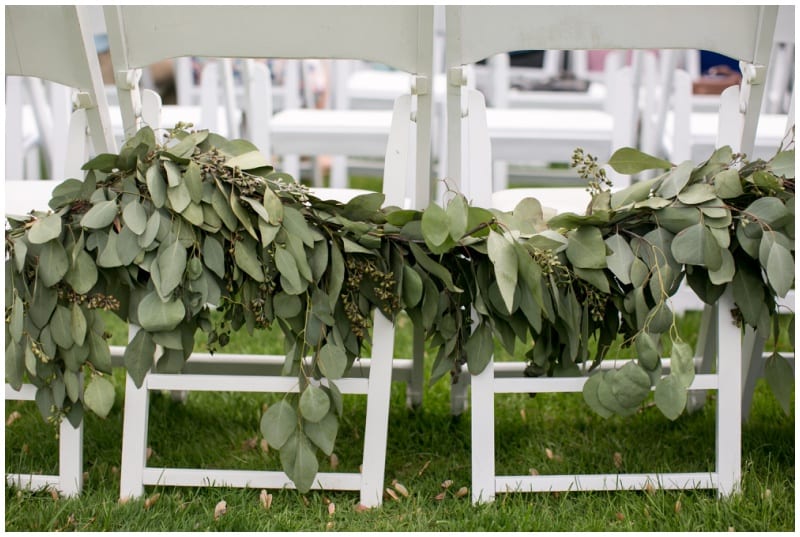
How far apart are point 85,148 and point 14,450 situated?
2.05ft

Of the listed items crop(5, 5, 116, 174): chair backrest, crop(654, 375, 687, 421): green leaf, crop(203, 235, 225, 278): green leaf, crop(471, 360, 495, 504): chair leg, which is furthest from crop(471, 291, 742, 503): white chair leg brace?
crop(5, 5, 116, 174): chair backrest

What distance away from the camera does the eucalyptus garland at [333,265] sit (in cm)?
146

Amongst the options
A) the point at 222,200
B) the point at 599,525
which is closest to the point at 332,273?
the point at 222,200

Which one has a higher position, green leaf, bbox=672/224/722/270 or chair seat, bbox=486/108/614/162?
green leaf, bbox=672/224/722/270

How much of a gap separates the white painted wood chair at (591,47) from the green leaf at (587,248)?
0.19 metres

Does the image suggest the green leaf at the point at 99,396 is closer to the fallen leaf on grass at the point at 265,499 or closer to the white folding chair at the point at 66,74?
the white folding chair at the point at 66,74

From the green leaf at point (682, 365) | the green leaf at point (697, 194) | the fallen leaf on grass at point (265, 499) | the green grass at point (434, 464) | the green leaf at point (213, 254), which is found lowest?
the green grass at point (434, 464)

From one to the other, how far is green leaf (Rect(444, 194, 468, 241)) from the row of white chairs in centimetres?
17

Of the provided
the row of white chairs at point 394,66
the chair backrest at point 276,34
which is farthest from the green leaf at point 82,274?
the chair backrest at point 276,34

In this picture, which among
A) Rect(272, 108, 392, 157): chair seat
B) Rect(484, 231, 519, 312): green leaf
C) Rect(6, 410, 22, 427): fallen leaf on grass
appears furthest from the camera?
Rect(272, 108, 392, 157): chair seat

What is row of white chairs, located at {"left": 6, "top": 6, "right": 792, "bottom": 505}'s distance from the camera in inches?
59.2

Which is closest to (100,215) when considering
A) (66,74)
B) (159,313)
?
(159,313)

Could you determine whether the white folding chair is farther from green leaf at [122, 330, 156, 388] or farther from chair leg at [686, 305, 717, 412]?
chair leg at [686, 305, 717, 412]

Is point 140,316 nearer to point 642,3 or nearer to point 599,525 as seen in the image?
point 599,525
